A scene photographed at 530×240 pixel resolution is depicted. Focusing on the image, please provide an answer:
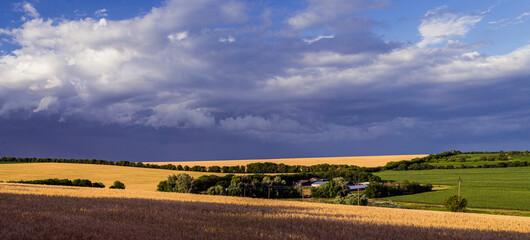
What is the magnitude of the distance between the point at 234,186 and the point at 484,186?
193ft

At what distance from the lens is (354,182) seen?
339 ft

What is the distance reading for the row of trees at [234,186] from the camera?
81.4 m

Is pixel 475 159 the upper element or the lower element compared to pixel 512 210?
upper

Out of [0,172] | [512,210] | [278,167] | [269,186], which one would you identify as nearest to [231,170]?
[278,167]

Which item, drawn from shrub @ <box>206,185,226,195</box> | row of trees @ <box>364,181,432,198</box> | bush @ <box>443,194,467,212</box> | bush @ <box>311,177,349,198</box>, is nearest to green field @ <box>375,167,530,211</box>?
row of trees @ <box>364,181,432,198</box>

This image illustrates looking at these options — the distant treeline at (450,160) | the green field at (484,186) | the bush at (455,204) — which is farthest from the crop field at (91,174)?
the distant treeline at (450,160)

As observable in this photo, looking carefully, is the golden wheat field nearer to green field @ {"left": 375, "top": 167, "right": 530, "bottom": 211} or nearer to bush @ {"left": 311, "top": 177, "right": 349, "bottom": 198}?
green field @ {"left": 375, "top": 167, "right": 530, "bottom": 211}

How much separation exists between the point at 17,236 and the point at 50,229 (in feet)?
2.82

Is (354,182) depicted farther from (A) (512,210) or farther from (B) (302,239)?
(B) (302,239)

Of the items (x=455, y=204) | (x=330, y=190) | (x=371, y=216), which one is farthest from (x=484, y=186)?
(x=371, y=216)

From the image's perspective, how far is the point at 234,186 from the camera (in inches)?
3285

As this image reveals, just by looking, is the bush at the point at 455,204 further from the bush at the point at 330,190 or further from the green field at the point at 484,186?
the bush at the point at 330,190

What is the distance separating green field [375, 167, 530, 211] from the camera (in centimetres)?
7288

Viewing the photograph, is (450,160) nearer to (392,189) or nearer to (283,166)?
(392,189)
